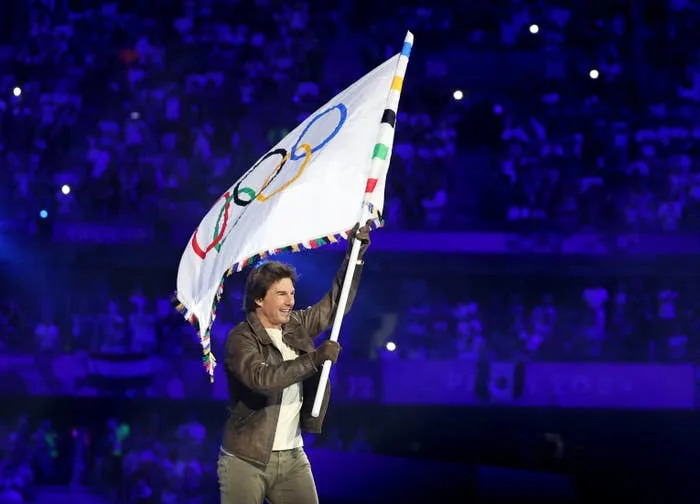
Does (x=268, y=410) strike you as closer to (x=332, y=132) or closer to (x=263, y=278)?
(x=263, y=278)

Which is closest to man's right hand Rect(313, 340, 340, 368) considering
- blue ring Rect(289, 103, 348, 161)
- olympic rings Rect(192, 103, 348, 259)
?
olympic rings Rect(192, 103, 348, 259)

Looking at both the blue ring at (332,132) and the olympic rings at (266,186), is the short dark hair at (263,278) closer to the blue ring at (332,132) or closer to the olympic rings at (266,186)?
the olympic rings at (266,186)

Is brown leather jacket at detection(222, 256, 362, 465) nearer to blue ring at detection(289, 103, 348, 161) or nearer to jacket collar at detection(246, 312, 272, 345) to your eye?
jacket collar at detection(246, 312, 272, 345)

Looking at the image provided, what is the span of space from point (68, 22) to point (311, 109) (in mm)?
3898

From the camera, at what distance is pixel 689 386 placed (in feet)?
41.3

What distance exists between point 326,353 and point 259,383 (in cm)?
29

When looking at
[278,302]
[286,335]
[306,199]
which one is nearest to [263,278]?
[278,302]

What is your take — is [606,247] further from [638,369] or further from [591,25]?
[591,25]

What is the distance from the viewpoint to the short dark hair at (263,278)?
4406 millimetres

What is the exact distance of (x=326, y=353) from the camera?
4.09 metres

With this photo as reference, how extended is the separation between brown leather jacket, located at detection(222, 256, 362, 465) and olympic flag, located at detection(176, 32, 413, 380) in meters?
Result: 0.15

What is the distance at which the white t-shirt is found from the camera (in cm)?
440

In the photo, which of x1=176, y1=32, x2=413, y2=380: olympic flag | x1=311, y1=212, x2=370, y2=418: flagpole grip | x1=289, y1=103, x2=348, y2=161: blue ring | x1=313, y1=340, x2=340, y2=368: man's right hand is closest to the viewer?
x1=313, y1=340, x2=340, y2=368: man's right hand

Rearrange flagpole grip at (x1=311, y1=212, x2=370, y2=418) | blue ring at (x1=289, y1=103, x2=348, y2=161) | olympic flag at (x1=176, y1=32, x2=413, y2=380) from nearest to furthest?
flagpole grip at (x1=311, y1=212, x2=370, y2=418)
olympic flag at (x1=176, y1=32, x2=413, y2=380)
blue ring at (x1=289, y1=103, x2=348, y2=161)
